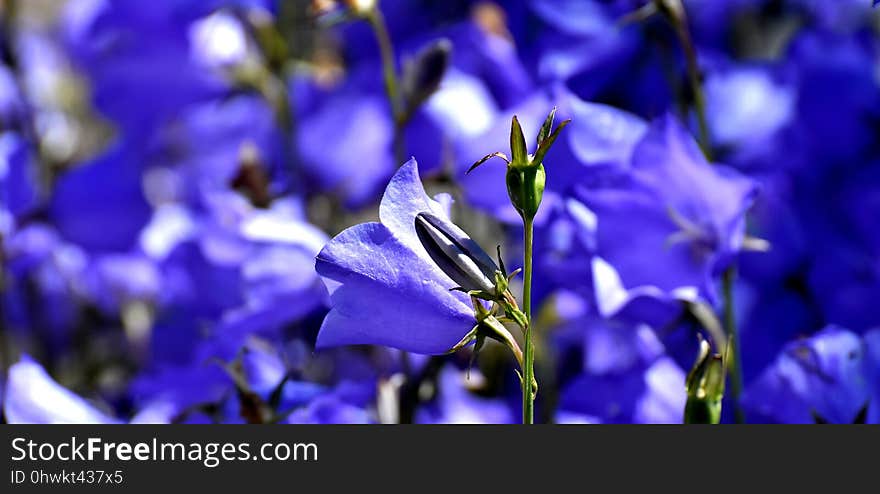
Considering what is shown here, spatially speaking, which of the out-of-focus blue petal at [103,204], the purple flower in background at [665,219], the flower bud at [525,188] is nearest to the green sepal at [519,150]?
the flower bud at [525,188]

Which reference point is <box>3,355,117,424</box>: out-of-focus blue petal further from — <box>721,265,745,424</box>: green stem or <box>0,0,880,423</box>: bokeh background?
<box>721,265,745,424</box>: green stem

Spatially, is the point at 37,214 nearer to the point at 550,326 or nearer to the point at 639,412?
the point at 550,326

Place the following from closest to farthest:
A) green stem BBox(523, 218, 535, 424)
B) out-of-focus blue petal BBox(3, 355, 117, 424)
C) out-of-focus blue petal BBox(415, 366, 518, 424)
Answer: green stem BBox(523, 218, 535, 424), out-of-focus blue petal BBox(3, 355, 117, 424), out-of-focus blue petal BBox(415, 366, 518, 424)

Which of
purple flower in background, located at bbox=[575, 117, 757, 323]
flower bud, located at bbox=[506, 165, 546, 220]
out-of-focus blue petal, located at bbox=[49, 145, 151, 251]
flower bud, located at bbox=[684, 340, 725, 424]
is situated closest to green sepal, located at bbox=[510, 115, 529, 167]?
flower bud, located at bbox=[506, 165, 546, 220]

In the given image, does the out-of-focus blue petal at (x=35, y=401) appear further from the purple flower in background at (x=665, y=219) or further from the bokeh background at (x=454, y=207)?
the purple flower in background at (x=665, y=219)

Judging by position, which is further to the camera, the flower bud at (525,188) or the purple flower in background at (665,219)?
the purple flower in background at (665,219)

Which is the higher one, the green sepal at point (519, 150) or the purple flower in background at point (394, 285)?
the green sepal at point (519, 150)
